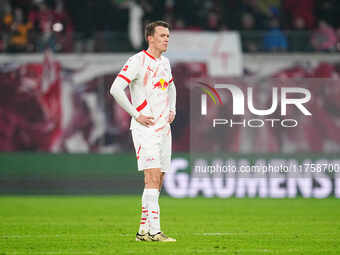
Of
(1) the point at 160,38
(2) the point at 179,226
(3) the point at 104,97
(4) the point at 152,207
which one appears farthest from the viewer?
(3) the point at 104,97

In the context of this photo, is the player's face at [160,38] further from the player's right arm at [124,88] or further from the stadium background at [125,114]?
the stadium background at [125,114]

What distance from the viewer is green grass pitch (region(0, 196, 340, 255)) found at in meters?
8.14

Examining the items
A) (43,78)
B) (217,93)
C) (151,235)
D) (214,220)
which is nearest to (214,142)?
(217,93)

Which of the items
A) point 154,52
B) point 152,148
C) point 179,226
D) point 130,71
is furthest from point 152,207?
point 179,226

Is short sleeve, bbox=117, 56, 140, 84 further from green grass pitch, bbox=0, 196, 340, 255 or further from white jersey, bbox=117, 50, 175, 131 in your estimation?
green grass pitch, bbox=0, 196, 340, 255

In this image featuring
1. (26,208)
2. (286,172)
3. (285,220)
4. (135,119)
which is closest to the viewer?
(135,119)

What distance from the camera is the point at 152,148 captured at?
848 centimetres

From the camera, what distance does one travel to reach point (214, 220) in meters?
12.1

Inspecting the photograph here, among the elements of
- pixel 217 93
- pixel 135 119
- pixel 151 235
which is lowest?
pixel 151 235

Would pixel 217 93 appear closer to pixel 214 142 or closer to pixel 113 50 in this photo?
pixel 214 142

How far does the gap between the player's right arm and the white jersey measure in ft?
0.04

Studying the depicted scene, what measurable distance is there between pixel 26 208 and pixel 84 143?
4.69m

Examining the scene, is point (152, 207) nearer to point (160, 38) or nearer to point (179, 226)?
point (160, 38)

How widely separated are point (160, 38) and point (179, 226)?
3229 mm
